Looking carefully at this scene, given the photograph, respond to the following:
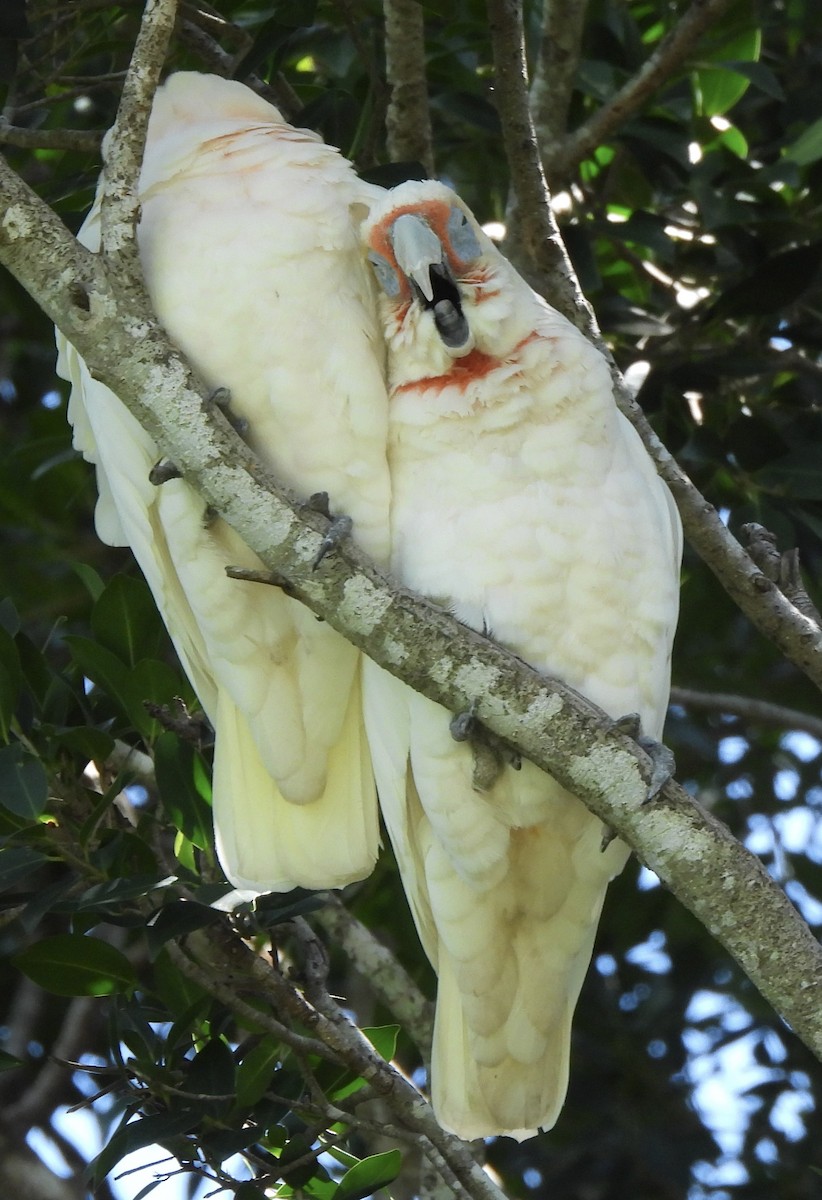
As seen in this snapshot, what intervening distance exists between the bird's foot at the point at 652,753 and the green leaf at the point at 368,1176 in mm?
896

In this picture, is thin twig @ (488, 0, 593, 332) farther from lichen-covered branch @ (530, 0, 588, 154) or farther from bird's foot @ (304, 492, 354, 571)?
bird's foot @ (304, 492, 354, 571)

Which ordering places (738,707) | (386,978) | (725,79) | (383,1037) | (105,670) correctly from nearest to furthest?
(105,670) < (383,1037) < (386,978) < (738,707) < (725,79)

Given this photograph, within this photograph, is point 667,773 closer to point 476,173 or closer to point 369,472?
point 369,472

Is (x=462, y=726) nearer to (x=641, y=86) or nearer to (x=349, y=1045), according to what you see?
(x=349, y=1045)

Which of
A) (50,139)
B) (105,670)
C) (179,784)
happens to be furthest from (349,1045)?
(50,139)

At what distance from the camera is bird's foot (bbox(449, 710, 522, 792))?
2.52 m

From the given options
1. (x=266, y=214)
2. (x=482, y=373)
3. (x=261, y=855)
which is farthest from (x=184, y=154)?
(x=261, y=855)

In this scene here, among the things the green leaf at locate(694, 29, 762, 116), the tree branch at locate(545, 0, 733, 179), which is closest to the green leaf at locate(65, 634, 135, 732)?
the tree branch at locate(545, 0, 733, 179)

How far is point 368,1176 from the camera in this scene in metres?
2.60

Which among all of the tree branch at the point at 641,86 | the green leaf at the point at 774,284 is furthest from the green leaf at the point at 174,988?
the tree branch at the point at 641,86

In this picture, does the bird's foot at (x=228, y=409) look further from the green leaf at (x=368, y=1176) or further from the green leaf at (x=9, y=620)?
the green leaf at (x=368, y=1176)

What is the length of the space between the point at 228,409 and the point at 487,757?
0.79 meters

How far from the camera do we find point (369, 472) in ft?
8.71

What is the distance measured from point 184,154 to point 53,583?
1.81m
